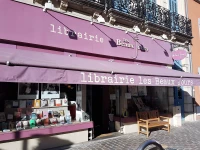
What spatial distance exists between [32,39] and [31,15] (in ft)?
2.41

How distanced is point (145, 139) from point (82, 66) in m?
3.96

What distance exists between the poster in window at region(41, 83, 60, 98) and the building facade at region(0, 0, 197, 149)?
0.03 m

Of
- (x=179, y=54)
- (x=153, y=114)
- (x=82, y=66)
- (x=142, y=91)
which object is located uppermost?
(x=179, y=54)

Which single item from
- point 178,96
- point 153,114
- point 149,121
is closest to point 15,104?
point 149,121

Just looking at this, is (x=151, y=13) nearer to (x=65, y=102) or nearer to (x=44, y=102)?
(x=65, y=102)

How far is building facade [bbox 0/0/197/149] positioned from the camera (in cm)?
478

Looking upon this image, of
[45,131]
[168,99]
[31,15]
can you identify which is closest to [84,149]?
[45,131]

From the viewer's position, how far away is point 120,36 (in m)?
8.21

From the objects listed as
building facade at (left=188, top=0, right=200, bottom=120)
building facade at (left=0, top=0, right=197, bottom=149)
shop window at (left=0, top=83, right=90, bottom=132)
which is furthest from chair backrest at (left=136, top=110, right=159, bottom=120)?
building facade at (left=188, top=0, right=200, bottom=120)

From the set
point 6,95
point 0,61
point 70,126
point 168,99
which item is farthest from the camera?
point 168,99

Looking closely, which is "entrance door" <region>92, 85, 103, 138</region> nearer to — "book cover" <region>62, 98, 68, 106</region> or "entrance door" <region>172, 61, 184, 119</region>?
"book cover" <region>62, 98, 68, 106</region>

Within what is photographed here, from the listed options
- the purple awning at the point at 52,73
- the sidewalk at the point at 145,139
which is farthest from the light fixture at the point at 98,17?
the sidewalk at the point at 145,139

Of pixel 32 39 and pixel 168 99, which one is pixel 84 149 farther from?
pixel 168 99

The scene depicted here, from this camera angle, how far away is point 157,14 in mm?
9852
